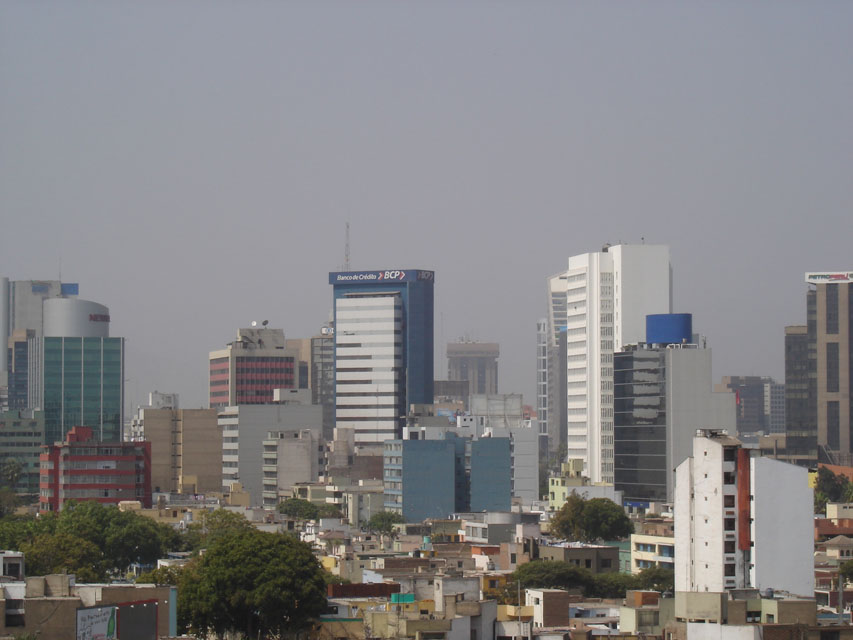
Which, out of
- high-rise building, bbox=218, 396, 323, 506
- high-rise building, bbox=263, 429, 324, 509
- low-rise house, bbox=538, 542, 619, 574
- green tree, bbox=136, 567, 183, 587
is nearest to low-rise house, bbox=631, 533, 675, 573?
low-rise house, bbox=538, 542, 619, 574

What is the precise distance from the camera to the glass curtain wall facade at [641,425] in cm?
14412

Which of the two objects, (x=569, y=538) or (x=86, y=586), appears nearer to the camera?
(x=86, y=586)

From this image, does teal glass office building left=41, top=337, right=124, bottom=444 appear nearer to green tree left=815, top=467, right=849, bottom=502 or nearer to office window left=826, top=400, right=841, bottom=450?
green tree left=815, top=467, right=849, bottom=502

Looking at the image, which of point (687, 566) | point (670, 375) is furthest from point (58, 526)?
point (670, 375)

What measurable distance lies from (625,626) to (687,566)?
10.1 meters

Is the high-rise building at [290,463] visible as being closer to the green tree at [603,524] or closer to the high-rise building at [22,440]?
the high-rise building at [22,440]

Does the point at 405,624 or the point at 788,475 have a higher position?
the point at 788,475

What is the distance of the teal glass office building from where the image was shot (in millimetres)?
194875

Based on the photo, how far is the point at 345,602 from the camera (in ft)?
213

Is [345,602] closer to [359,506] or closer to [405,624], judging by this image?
[405,624]

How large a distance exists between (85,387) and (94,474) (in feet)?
225

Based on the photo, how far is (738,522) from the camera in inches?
2596

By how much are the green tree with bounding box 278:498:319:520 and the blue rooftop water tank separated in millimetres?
32345

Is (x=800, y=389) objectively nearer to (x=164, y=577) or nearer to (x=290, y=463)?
(x=290, y=463)
